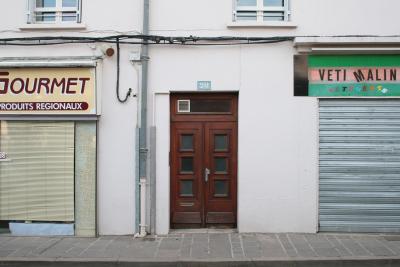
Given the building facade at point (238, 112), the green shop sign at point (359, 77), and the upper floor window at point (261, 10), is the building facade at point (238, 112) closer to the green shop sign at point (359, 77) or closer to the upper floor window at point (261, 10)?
the green shop sign at point (359, 77)

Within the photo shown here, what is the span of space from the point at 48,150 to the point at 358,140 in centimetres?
610

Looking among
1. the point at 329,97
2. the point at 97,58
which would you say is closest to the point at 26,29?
the point at 97,58

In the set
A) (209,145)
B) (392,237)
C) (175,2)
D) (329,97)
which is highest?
(175,2)

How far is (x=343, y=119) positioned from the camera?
859 centimetres

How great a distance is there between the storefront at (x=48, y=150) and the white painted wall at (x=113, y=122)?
213 mm

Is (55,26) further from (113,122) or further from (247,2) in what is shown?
(247,2)

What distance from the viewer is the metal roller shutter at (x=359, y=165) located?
8547mm

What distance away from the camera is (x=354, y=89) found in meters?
8.52

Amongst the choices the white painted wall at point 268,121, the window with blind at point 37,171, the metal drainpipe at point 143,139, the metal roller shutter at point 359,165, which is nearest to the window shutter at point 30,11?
the window with blind at point 37,171

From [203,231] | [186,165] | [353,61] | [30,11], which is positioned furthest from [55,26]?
[353,61]

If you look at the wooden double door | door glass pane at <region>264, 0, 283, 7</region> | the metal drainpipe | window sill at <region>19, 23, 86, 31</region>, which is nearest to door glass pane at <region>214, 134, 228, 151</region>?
the wooden double door

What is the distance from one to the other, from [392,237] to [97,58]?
21.5 feet

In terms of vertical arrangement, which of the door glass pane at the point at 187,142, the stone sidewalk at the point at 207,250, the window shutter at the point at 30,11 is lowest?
the stone sidewalk at the point at 207,250

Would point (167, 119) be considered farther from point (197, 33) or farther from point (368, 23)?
point (368, 23)
